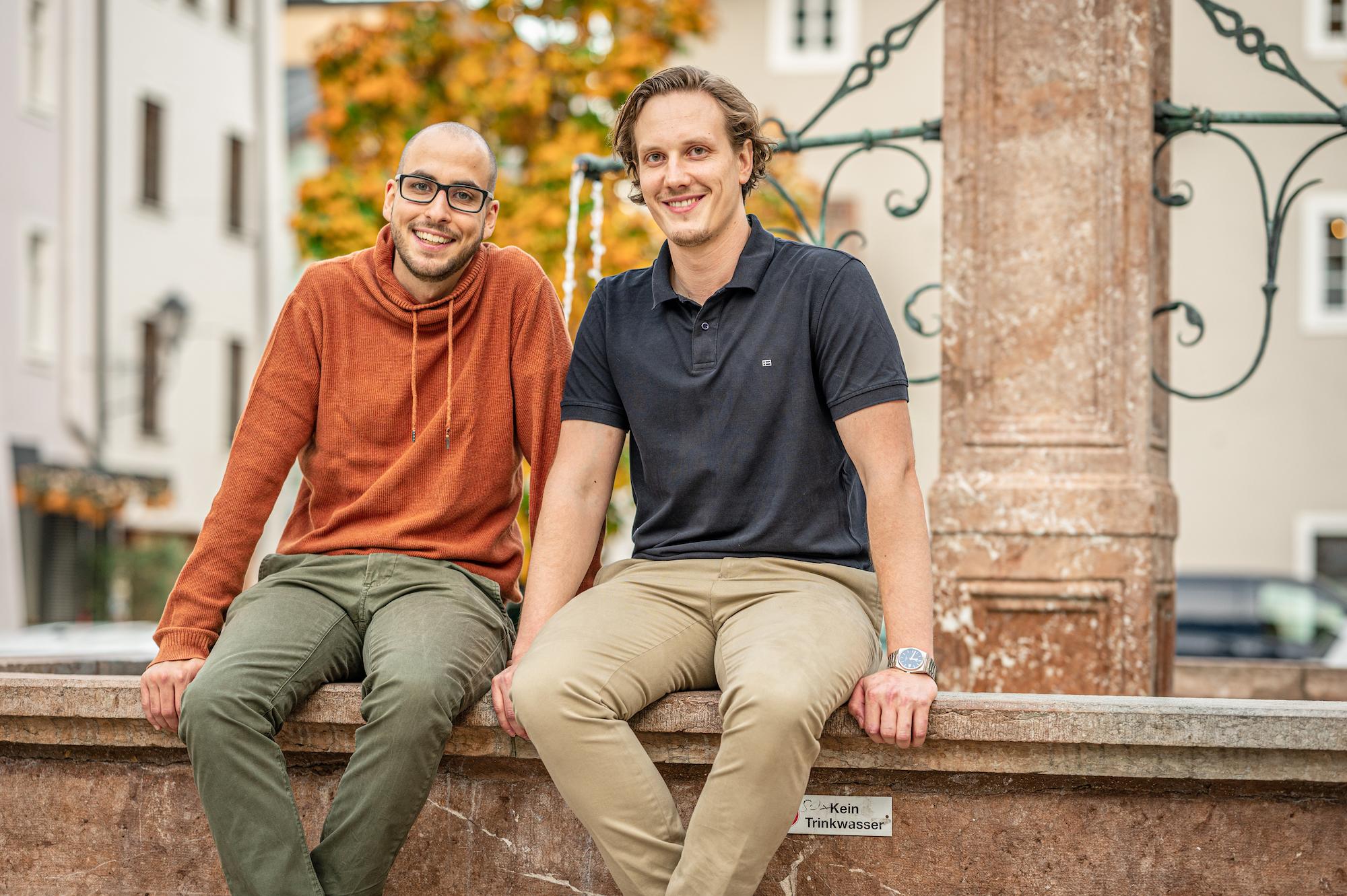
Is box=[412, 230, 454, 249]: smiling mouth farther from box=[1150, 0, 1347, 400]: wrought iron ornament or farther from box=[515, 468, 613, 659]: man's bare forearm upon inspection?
box=[1150, 0, 1347, 400]: wrought iron ornament

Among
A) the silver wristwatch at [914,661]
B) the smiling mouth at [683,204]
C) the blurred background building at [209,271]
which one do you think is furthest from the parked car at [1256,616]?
the silver wristwatch at [914,661]

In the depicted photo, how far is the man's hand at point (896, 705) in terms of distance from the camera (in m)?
3.37

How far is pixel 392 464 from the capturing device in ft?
13.3

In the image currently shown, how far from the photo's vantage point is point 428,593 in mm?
3867

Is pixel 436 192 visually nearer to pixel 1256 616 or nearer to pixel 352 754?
pixel 352 754

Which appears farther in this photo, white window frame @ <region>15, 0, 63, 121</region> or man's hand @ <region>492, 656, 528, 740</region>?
white window frame @ <region>15, 0, 63, 121</region>

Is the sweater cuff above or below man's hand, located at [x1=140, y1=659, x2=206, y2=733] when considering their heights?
above

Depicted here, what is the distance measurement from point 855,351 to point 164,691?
5.27ft

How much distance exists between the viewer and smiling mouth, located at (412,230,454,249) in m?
4.10

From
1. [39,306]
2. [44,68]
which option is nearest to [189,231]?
[39,306]

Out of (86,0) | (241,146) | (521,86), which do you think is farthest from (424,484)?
(241,146)

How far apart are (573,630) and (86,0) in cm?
2258

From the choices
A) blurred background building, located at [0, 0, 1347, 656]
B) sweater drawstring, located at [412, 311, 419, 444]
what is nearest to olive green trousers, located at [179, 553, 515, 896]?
sweater drawstring, located at [412, 311, 419, 444]

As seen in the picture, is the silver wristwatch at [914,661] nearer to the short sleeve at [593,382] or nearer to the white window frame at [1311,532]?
the short sleeve at [593,382]
